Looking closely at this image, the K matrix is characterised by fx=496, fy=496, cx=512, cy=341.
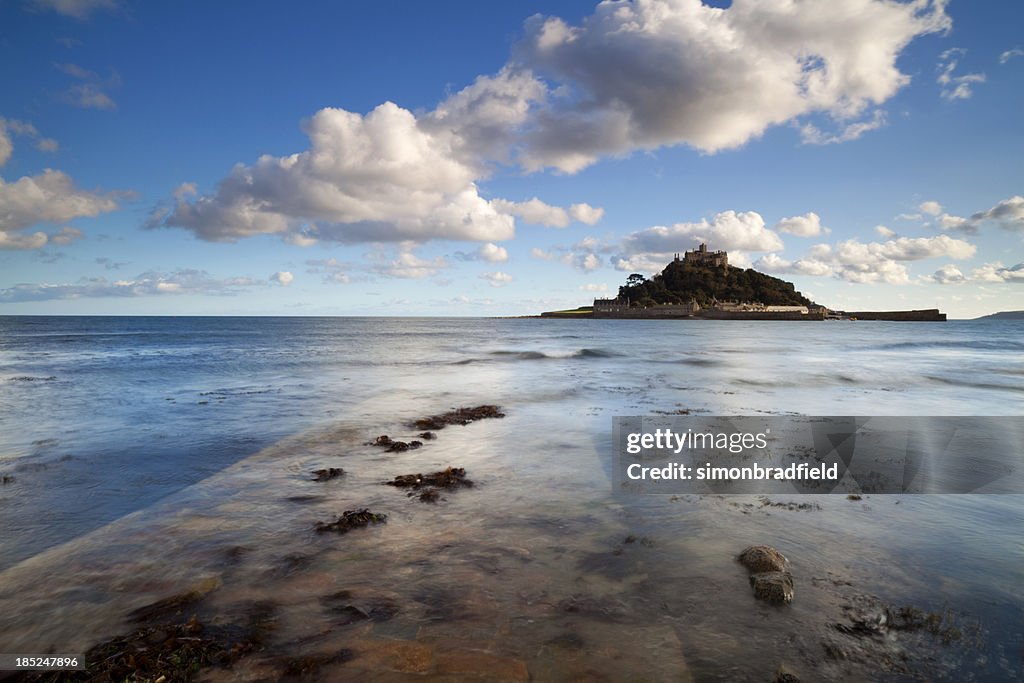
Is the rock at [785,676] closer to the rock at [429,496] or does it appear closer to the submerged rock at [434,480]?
the rock at [429,496]

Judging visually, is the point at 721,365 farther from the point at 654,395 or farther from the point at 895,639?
the point at 895,639

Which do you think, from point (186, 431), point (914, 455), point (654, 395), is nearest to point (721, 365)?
point (654, 395)

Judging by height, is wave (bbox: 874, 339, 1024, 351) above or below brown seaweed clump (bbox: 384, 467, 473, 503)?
below

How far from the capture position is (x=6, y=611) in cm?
570

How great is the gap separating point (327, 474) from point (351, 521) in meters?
3.20

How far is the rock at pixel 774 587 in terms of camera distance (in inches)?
228

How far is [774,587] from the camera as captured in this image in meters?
5.86

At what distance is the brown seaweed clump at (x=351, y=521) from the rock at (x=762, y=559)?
18.1 ft

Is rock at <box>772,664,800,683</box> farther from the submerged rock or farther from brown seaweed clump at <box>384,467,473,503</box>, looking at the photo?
the submerged rock

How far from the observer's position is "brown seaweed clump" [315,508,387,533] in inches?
312

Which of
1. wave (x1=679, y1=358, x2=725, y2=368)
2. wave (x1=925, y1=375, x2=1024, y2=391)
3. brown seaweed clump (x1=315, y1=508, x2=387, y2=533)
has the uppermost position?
brown seaweed clump (x1=315, y1=508, x2=387, y2=533)

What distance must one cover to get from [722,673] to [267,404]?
21.2 m
